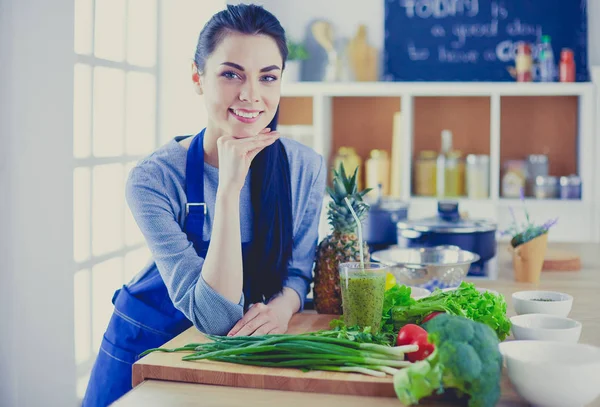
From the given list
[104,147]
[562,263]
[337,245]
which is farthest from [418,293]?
[104,147]

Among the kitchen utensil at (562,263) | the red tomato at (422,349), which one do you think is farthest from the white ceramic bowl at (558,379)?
the kitchen utensil at (562,263)

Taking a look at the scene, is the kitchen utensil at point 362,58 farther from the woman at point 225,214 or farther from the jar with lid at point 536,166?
the woman at point 225,214

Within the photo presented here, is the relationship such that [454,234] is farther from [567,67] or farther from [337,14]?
[337,14]

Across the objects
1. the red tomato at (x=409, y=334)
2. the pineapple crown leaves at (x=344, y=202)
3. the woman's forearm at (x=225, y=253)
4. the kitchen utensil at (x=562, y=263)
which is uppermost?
the pineapple crown leaves at (x=344, y=202)

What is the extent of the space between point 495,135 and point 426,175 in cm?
50

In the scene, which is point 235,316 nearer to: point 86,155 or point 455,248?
point 455,248

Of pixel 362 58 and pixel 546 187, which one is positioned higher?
pixel 362 58

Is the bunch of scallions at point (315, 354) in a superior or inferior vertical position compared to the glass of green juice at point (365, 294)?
inferior

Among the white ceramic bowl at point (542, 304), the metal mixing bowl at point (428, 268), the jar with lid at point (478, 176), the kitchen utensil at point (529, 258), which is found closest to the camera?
the white ceramic bowl at point (542, 304)

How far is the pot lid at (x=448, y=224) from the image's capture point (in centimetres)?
246

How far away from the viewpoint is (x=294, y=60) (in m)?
4.91

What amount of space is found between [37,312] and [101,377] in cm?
84

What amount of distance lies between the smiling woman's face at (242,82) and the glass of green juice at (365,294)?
17.8 inches

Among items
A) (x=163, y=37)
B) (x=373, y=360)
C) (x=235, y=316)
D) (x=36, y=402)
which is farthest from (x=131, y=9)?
(x=373, y=360)
